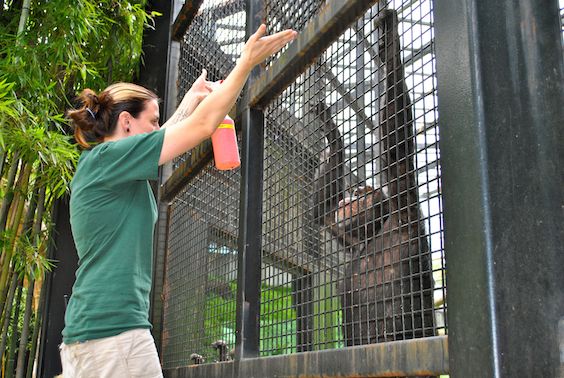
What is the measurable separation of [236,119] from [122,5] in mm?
1707

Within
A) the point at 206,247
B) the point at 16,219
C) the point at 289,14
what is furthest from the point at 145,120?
the point at 16,219

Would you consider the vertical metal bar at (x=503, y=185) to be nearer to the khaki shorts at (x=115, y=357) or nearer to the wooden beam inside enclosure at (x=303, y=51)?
the wooden beam inside enclosure at (x=303, y=51)

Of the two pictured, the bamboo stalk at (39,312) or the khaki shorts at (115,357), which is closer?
the khaki shorts at (115,357)

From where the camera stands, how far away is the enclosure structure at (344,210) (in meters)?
1.33

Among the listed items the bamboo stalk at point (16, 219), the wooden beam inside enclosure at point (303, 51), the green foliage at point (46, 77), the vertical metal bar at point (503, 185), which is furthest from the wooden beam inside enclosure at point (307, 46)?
the bamboo stalk at point (16, 219)

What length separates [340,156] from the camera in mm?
2703

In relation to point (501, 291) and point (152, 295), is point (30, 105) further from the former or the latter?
point (501, 291)

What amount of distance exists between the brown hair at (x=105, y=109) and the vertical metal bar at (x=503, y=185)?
0.93 metres

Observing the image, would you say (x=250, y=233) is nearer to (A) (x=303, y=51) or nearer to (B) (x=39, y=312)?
(A) (x=303, y=51)

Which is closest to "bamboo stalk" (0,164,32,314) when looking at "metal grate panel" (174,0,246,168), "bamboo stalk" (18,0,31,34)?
"bamboo stalk" (18,0,31,34)

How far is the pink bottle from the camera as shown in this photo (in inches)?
86.9

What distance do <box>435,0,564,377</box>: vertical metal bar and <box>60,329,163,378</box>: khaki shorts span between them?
2.47ft

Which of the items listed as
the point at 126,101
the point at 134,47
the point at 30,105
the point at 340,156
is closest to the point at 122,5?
the point at 134,47

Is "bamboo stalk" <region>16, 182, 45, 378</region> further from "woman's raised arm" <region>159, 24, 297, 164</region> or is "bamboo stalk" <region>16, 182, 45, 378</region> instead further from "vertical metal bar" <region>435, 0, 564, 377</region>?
"vertical metal bar" <region>435, 0, 564, 377</region>
